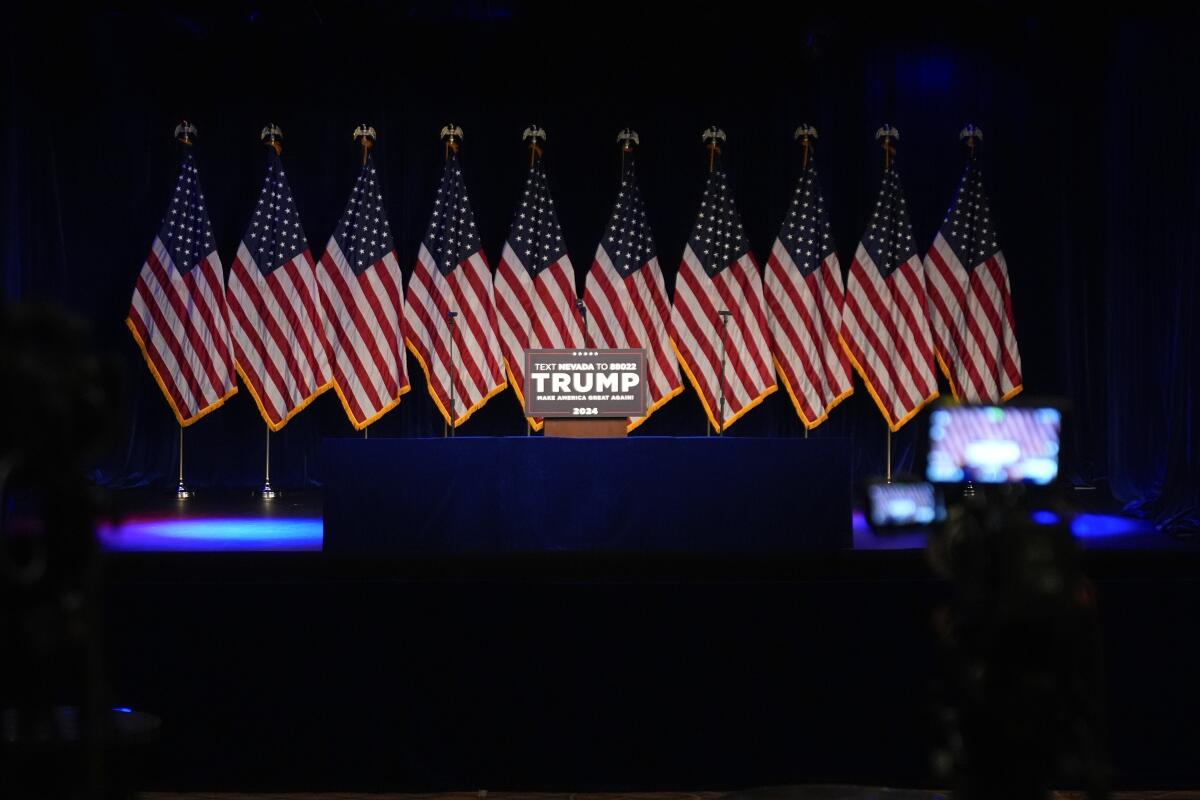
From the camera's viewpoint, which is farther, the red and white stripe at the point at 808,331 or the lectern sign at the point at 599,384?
the red and white stripe at the point at 808,331

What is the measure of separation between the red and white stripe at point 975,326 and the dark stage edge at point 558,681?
3416 mm

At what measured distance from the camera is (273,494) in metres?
7.01

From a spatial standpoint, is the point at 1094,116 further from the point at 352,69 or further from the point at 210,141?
the point at 210,141

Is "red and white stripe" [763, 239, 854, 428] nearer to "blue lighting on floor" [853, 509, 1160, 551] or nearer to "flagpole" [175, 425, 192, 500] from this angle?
"blue lighting on floor" [853, 509, 1160, 551]

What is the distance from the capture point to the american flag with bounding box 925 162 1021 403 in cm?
702

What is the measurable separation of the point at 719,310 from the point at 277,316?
2.80 m

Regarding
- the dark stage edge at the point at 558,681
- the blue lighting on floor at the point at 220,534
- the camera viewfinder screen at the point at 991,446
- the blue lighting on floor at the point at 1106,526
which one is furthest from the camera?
the blue lighting on floor at the point at 1106,526

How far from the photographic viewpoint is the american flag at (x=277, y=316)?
6.91 meters

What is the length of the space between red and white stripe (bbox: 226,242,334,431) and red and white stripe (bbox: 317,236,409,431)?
168 mm

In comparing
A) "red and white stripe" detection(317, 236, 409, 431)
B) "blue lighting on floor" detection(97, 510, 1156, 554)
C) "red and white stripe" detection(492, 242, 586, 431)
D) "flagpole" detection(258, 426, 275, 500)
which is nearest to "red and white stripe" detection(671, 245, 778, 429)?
"red and white stripe" detection(492, 242, 586, 431)

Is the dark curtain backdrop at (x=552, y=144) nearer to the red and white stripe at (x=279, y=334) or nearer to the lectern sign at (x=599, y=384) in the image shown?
the red and white stripe at (x=279, y=334)

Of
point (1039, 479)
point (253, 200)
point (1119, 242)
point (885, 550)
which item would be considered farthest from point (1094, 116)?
point (1039, 479)

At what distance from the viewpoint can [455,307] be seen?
6.99 m

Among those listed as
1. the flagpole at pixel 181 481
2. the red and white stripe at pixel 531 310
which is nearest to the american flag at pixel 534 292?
the red and white stripe at pixel 531 310
